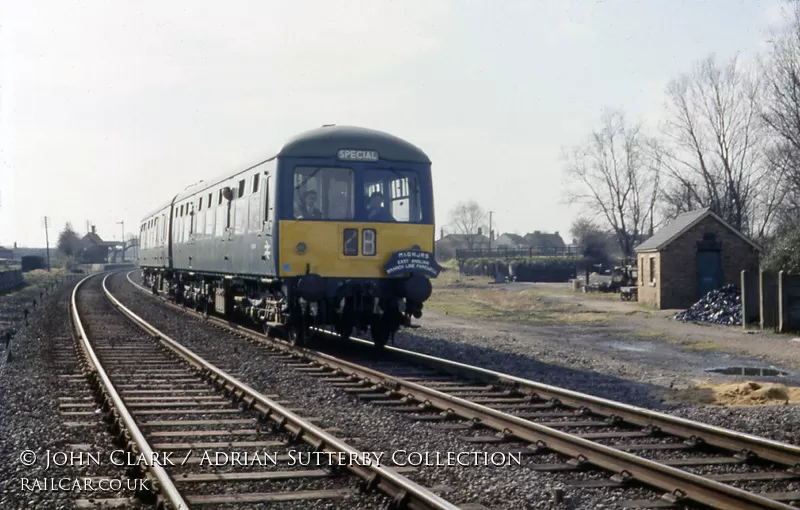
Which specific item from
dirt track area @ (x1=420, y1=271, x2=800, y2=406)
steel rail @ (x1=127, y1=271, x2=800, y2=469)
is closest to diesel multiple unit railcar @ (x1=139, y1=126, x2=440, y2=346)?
dirt track area @ (x1=420, y1=271, x2=800, y2=406)

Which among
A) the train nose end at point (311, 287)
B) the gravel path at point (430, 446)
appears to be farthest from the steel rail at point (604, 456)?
the train nose end at point (311, 287)

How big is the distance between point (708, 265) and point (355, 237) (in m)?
18.5

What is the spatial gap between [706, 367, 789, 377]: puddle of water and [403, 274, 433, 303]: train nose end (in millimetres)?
4500

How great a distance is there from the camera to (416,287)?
13.6m

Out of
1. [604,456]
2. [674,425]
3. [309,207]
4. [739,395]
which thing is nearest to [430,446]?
[604,456]

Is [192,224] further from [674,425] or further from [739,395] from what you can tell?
[674,425]

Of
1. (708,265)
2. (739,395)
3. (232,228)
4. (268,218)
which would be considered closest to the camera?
(739,395)

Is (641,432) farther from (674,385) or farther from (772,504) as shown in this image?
(674,385)

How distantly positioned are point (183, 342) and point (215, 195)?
12.4ft

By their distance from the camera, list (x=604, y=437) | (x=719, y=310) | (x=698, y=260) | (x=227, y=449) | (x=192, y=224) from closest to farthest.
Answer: (x=227, y=449) < (x=604, y=437) < (x=192, y=224) < (x=719, y=310) < (x=698, y=260)

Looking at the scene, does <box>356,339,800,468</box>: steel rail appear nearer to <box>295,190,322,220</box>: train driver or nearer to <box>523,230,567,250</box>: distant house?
<box>295,190,322,220</box>: train driver

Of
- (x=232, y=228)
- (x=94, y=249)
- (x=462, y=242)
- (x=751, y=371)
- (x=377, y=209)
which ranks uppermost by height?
(x=462, y=242)

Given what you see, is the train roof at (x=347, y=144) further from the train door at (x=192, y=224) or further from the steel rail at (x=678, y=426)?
the train door at (x=192, y=224)

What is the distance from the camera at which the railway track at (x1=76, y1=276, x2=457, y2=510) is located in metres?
5.67
